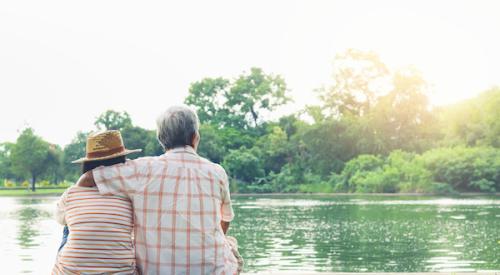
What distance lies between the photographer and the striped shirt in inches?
109

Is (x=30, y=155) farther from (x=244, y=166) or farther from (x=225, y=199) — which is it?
(x=225, y=199)

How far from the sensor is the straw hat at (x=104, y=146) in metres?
2.88

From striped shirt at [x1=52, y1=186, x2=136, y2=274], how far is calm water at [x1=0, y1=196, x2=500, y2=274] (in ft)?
23.9

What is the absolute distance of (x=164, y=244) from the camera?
2.74 m

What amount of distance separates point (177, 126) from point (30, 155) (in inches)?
2039

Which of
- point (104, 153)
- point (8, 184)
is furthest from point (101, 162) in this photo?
point (8, 184)

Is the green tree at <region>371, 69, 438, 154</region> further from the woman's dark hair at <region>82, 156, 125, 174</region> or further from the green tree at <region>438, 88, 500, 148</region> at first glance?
the woman's dark hair at <region>82, 156, 125, 174</region>

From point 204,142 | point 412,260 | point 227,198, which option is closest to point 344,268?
point 412,260

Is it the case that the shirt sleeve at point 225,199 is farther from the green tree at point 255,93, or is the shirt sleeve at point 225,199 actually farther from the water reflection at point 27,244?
the green tree at point 255,93

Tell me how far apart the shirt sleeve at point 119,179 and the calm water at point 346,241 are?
24.0ft

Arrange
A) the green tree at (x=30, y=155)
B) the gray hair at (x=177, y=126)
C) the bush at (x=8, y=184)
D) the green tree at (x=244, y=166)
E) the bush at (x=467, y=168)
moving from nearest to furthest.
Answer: the gray hair at (x=177, y=126) < the bush at (x=467, y=168) < the green tree at (x=244, y=166) < the green tree at (x=30, y=155) < the bush at (x=8, y=184)

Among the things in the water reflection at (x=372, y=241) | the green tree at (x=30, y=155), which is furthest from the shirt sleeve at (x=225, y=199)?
the green tree at (x=30, y=155)

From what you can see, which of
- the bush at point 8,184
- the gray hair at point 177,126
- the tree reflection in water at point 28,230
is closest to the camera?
the gray hair at point 177,126

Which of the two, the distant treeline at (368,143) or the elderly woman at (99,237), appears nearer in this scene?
the elderly woman at (99,237)
